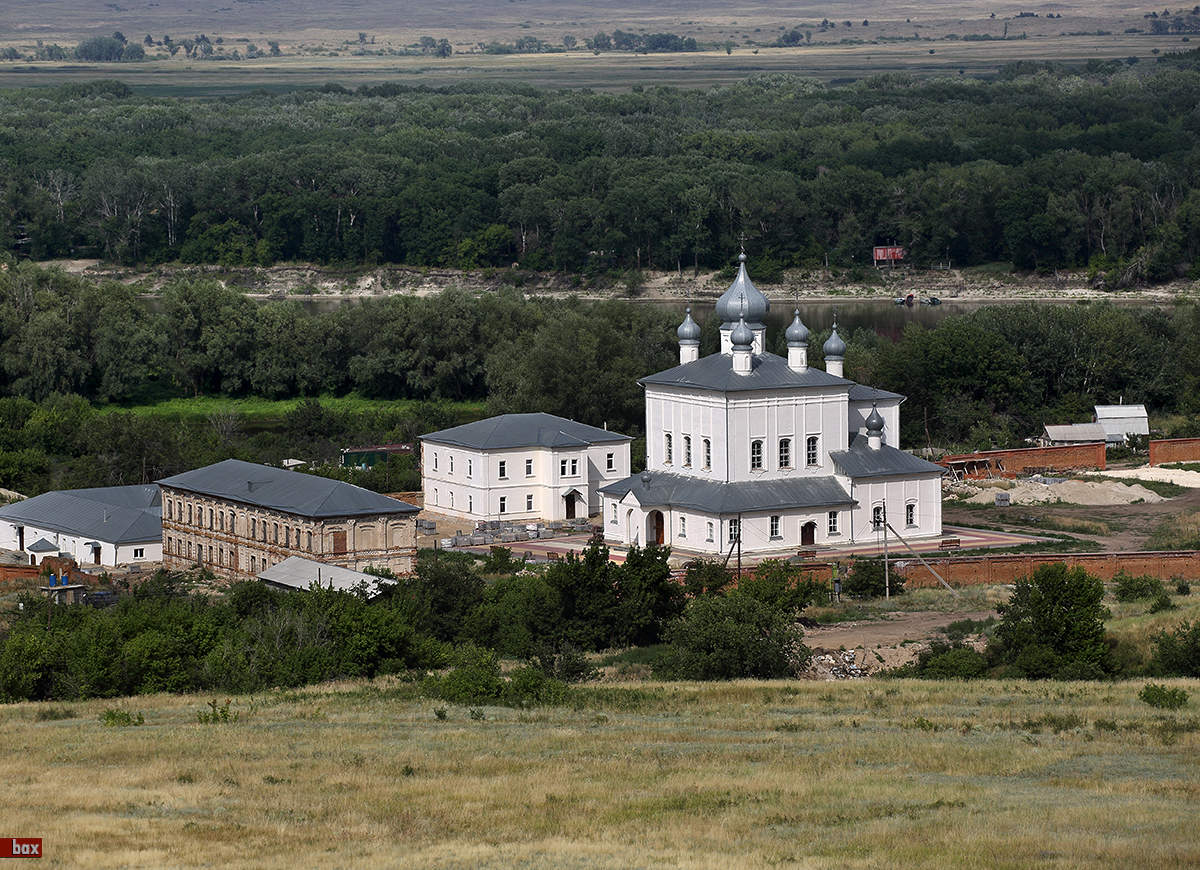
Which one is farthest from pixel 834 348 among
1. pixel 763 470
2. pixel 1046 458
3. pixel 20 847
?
pixel 20 847

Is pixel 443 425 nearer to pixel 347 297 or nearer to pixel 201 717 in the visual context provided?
pixel 201 717

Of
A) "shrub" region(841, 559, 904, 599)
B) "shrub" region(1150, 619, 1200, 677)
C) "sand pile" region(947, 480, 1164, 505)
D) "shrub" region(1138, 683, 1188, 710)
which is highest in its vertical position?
"sand pile" region(947, 480, 1164, 505)

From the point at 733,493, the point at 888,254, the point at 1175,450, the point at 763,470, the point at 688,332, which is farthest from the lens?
the point at 888,254

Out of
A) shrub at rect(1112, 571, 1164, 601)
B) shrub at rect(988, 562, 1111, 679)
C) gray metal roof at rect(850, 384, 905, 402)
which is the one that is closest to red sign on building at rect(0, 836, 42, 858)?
shrub at rect(988, 562, 1111, 679)

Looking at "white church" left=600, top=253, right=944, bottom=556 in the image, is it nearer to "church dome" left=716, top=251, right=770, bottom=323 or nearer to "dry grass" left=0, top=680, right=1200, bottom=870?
"church dome" left=716, top=251, right=770, bottom=323

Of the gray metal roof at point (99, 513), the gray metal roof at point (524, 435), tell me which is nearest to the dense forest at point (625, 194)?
the gray metal roof at point (524, 435)

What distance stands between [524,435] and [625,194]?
6795 cm

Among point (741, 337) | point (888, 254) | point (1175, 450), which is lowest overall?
point (1175, 450)

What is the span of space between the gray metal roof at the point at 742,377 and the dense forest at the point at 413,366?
35.1 feet

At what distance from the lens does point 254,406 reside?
81.7 meters

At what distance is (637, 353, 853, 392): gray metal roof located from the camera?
51.0m

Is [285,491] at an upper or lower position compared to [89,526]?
upper

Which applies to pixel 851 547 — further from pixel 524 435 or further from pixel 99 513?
pixel 99 513

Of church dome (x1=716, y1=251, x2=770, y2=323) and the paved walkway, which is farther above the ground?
church dome (x1=716, y1=251, x2=770, y2=323)
